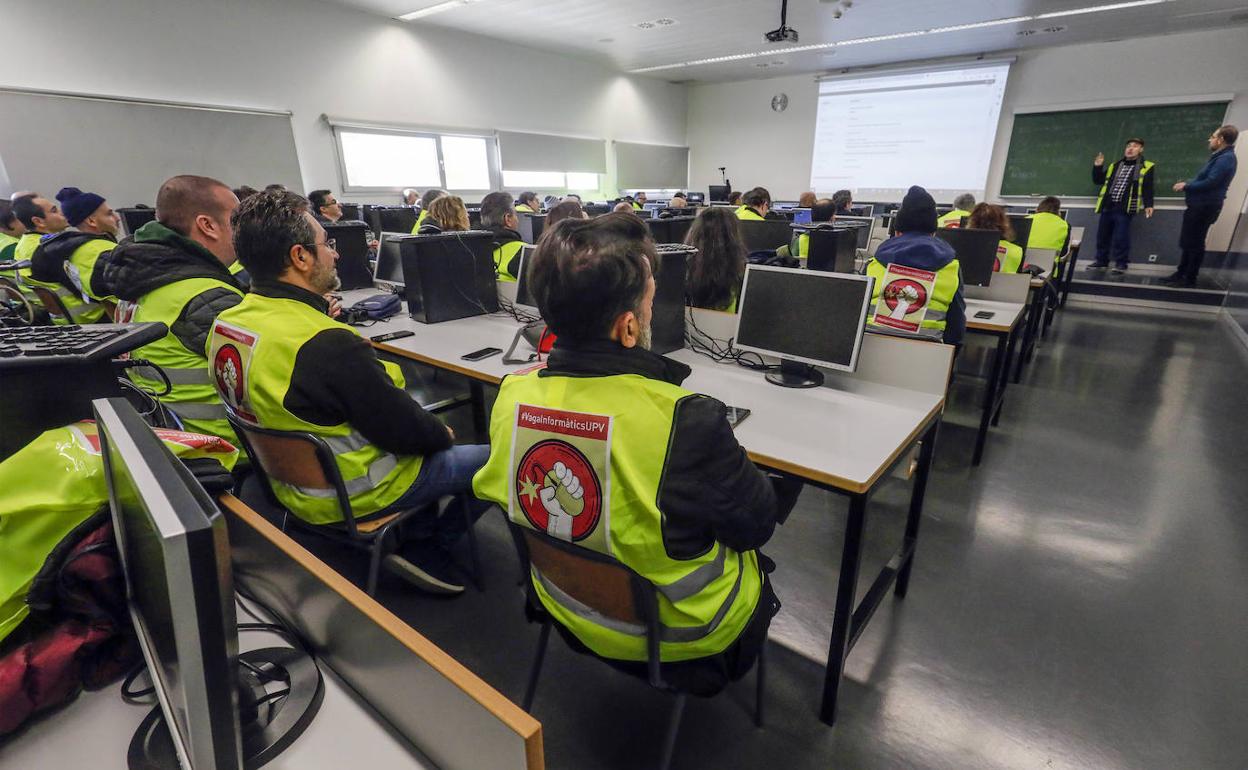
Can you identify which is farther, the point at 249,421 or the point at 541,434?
the point at 249,421

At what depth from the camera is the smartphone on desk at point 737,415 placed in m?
1.59

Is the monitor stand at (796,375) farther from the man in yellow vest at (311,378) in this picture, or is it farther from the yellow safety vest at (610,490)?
the man in yellow vest at (311,378)

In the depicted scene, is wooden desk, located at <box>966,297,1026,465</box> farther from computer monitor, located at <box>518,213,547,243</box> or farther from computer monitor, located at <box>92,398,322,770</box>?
computer monitor, located at <box>518,213,547,243</box>

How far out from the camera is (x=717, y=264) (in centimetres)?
252

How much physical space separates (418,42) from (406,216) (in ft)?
11.7

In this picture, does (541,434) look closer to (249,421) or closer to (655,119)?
(249,421)

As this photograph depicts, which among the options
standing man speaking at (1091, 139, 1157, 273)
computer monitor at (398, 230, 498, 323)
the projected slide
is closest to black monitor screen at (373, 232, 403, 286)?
computer monitor at (398, 230, 498, 323)

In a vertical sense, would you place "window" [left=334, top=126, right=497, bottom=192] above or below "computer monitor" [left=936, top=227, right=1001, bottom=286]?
above

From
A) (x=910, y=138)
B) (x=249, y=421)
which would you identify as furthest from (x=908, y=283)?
(x=910, y=138)

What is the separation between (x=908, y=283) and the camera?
2439 mm

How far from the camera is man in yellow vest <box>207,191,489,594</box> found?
4.33 feet

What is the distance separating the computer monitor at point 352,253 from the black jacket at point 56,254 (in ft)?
3.50

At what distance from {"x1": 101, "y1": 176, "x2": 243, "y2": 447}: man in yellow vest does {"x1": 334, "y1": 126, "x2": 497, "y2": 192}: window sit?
5.88 meters

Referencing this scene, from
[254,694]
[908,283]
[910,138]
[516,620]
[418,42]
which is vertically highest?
[418,42]
